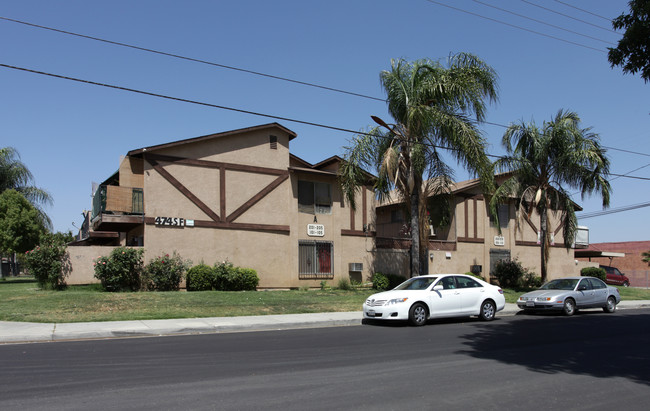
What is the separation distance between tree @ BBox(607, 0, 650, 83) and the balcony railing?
662 inches

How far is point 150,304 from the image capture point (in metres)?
16.2

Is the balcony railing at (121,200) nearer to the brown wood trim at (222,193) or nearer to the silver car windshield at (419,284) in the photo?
the brown wood trim at (222,193)

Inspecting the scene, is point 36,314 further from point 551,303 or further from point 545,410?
point 551,303

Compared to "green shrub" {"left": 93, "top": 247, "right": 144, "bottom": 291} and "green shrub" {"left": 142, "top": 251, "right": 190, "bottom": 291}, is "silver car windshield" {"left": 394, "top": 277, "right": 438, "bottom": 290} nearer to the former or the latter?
"green shrub" {"left": 142, "top": 251, "right": 190, "bottom": 291}

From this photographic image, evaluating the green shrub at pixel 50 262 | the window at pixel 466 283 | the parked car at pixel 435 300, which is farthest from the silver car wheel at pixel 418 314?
the green shrub at pixel 50 262

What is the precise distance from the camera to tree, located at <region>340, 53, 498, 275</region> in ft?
67.2

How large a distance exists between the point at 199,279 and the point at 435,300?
10165mm

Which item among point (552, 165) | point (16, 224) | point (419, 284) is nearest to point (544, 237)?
point (552, 165)

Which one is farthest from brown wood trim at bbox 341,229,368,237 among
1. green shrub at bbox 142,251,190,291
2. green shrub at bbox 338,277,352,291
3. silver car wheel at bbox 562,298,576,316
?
silver car wheel at bbox 562,298,576,316

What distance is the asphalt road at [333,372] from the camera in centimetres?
645

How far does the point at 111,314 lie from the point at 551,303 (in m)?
14.3

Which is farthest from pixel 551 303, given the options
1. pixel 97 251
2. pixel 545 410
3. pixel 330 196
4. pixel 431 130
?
pixel 97 251

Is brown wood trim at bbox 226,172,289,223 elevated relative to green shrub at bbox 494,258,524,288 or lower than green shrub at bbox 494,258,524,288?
elevated

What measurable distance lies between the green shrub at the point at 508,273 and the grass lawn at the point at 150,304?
13.1 m
